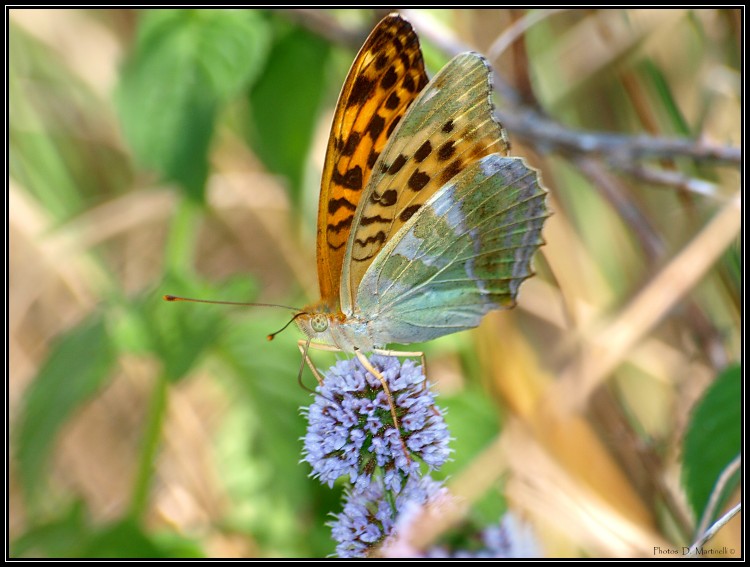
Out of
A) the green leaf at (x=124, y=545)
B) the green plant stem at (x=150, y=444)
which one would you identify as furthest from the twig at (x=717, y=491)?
the green plant stem at (x=150, y=444)

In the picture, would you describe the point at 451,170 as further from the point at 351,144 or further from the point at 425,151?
the point at 351,144

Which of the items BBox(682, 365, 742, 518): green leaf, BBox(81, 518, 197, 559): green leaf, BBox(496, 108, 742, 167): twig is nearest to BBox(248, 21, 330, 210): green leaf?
BBox(496, 108, 742, 167): twig

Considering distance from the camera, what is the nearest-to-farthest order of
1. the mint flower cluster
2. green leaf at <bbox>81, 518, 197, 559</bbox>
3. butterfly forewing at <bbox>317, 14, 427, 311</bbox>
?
1. the mint flower cluster
2. butterfly forewing at <bbox>317, 14, 427, 311</bbox>
3. green leaf at <bbox>81, 518, 197, 559</bbox>

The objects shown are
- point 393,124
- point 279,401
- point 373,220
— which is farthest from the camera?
point 279,401

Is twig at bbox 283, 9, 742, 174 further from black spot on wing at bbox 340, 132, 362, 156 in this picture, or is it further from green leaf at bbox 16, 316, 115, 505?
green leaf at bbox 16, 316, 115, 505

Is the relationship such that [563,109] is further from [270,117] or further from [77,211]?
[77,211]

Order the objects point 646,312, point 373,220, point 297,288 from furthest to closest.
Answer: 1. point 297,288
2. point 646,312
3. point 373,220

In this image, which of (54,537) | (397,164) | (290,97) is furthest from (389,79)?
(54,537)
